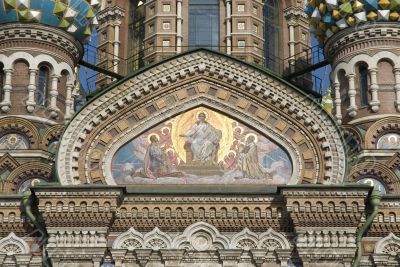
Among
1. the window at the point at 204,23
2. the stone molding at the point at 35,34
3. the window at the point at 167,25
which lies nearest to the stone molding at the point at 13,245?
the stone molding at the point at 35,34

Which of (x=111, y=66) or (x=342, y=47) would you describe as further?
(x=111, y=66)

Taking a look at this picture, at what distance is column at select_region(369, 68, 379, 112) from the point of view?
59.6 feet

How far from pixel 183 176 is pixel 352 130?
2962 mm

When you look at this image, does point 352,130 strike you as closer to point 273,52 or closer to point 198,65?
point 198,65

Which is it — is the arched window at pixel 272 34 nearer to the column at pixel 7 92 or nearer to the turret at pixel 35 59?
the turret at pixel 35 59

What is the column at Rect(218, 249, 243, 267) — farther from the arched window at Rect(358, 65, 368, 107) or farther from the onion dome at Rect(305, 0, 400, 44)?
the onion dome at Rect(305, 0, 400, 44)

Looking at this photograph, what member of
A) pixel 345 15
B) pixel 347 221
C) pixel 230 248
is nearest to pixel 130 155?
pixel 230 248

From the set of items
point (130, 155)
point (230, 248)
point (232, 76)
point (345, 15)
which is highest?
point (345, 15)

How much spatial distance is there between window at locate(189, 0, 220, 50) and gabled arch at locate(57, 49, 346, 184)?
4.79 metres

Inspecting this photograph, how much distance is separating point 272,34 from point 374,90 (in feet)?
15.0

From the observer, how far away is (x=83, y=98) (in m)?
22.4

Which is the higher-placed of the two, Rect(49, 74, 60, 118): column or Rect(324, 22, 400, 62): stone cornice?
Rect(324, 22, 400, 62): stone cornice

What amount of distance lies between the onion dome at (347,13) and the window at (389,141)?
1.81 meters

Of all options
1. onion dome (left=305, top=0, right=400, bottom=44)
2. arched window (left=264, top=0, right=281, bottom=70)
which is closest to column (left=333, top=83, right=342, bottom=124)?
onion dome (left=305, top=0, right=400, bottom=44)
